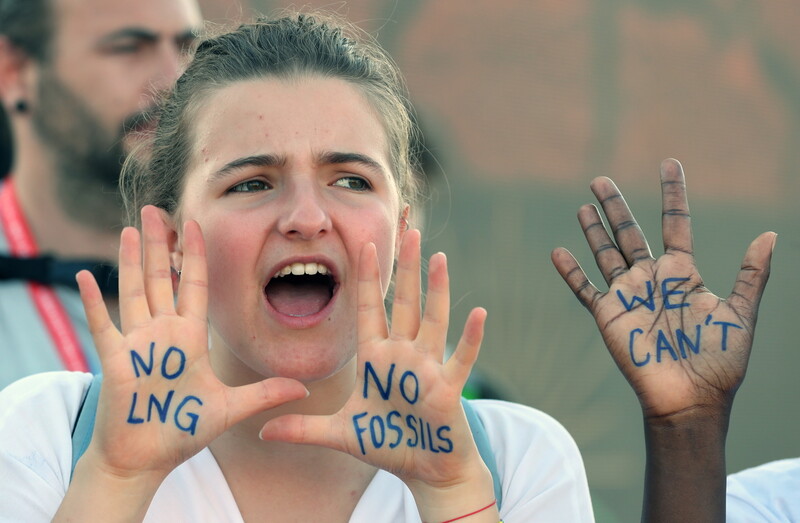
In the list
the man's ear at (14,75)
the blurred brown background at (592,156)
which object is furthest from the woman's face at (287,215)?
the blurred brown background at (592,156)

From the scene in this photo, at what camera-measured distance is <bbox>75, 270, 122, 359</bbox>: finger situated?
1.26m

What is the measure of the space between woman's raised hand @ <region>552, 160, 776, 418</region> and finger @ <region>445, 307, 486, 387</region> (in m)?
0.31

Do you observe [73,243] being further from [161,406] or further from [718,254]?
[718,254]

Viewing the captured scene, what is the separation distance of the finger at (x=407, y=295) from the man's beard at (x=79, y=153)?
1.76m

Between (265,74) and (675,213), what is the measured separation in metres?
0.73

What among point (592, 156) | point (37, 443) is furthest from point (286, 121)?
point (592, 156)

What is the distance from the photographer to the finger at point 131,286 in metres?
1.29

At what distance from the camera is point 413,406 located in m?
1.31

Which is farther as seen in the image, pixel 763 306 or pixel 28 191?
pixel 763 306

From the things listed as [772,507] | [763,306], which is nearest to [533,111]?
[763,306]

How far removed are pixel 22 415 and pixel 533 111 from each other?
2.76 m

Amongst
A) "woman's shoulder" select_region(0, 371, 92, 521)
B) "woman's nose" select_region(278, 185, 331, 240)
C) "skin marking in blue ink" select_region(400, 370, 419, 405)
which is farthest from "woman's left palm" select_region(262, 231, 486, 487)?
"woman's shoulder" select_region(0, 371, 92, 521)

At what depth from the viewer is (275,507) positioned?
1.50 meters

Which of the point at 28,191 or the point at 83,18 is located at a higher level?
the point at 83,18
